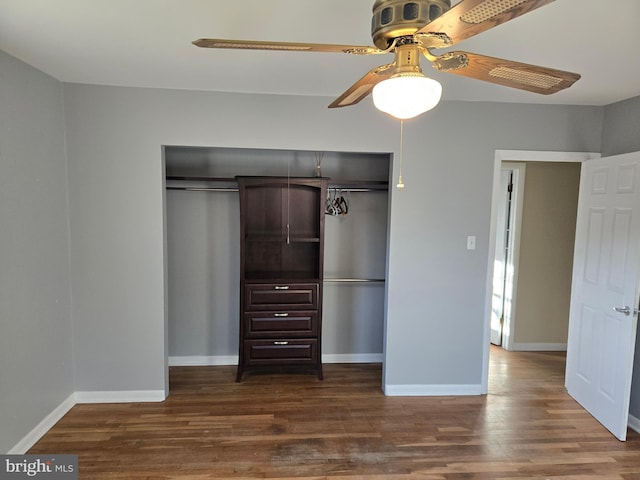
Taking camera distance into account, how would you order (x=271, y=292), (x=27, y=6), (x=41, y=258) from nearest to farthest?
1. (x=27, y=6)
2. (x=41, y=258)
3. (x=271, y=292)

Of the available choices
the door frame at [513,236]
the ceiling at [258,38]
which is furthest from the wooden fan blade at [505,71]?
the door frame at [513,236]

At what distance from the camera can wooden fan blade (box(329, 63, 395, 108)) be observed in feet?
4.43

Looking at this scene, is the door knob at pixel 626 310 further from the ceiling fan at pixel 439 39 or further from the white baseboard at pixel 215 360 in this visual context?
the white baseboard at pixel 215 360

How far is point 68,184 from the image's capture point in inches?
113

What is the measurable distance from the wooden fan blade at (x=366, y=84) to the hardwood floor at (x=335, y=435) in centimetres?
204

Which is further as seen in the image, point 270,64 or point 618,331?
point 618,331

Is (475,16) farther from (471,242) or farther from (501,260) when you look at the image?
(501,260)

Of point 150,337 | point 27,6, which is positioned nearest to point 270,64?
point 27,6

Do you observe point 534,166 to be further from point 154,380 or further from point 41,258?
point 41,258

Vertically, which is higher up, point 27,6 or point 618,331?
point 27,6

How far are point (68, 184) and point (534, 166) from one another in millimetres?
4300

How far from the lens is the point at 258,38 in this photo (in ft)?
6.39

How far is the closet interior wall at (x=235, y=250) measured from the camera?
3596mm

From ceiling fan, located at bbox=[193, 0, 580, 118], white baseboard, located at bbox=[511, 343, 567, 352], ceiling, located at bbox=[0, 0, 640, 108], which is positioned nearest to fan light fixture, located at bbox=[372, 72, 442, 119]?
ceiling fan, located at bbox=[193, 0, 580, 118]
